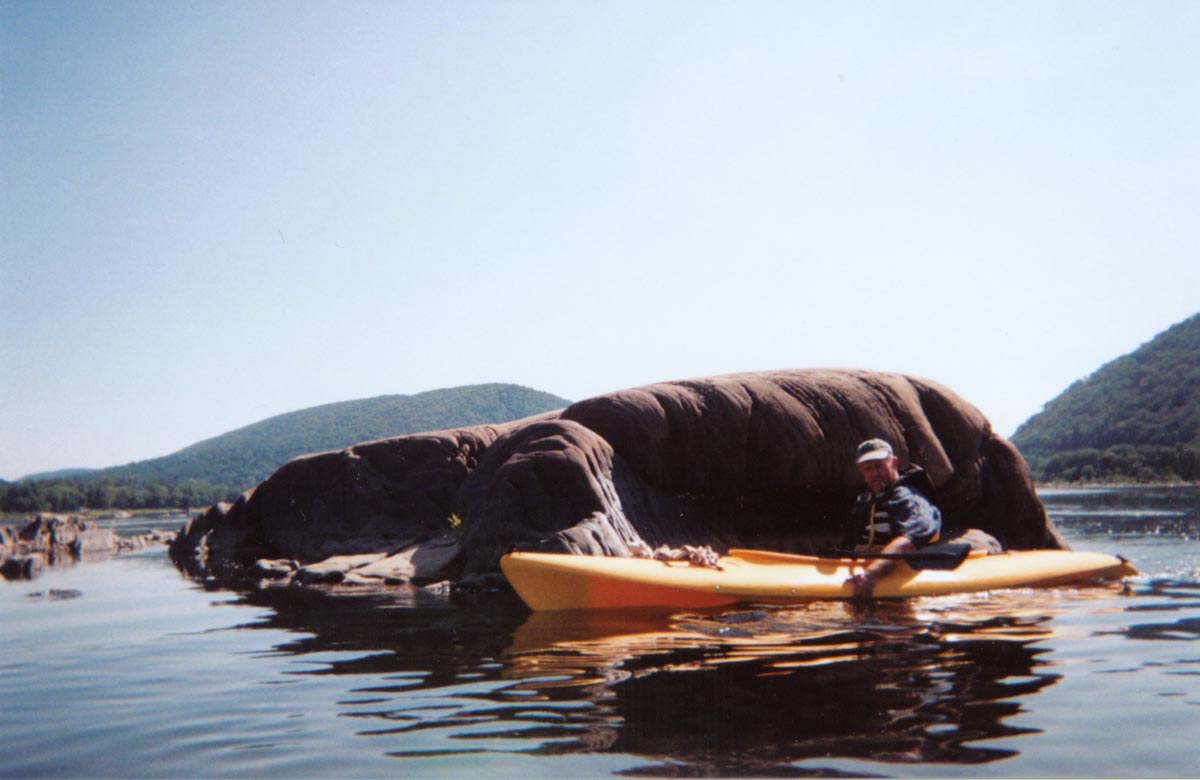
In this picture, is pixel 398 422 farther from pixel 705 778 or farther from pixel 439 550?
pixel 705 778

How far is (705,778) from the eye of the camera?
353 centimetres

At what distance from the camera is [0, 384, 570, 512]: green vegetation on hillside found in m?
83.4

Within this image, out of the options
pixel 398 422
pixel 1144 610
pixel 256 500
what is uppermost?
pixel 398 422

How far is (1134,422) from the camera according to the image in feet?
213

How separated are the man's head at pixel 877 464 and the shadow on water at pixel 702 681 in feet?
4.43

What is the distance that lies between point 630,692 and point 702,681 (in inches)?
18.8

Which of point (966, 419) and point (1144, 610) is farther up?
point (966, 419)

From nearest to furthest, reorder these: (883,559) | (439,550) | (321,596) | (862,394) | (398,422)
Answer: (883,559) → (321,596) → (439,550) → (862,394) → (398,422)

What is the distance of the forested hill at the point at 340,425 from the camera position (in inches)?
4075

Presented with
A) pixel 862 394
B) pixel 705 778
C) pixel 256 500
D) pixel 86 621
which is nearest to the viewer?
pixel 705 778

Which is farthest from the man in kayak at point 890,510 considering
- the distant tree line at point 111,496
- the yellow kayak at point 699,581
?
the distant tree line at point 111,496

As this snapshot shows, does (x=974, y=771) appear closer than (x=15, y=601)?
Yes

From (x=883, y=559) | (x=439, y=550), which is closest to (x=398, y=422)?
(x=439, y=550)

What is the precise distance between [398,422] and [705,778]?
338 ft
